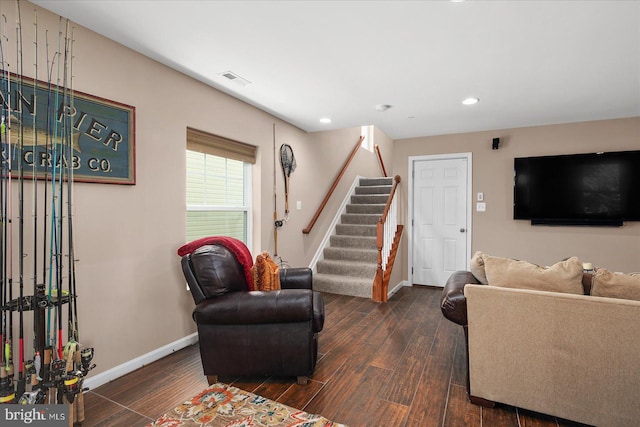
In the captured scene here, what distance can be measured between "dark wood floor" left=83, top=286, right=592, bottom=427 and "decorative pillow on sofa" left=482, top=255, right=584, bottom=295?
0.73 m

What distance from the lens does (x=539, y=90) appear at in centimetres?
297

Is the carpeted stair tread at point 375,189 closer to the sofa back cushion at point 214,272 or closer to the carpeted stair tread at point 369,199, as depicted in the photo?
the carpeted stair tread at point 369,199

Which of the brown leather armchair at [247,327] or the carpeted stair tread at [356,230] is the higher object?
the carpeted stair tread at [356,230]

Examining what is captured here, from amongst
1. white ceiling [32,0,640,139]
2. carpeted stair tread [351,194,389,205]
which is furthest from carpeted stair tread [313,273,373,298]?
white ceiling [32,0,640,139]

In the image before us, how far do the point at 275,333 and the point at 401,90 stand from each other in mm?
2361

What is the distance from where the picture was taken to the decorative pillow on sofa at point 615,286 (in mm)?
1634

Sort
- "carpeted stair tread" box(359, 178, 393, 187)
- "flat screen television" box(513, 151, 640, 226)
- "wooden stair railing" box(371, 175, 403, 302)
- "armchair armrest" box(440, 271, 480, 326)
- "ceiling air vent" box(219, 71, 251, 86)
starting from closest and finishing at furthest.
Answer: "armchair armrest" box(440, 271, 480, 326) → "ceiling air vent" box(219, 71, 251, 86) → "flat screen television" box(513, 151, 640, 226) → "wooden stair railing" box(371, 175, 403, 302) → "carpeted stair tread" box(359, 178, 393, 187)

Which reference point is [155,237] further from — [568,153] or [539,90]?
[568,153]

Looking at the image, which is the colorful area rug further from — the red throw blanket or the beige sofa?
the beige sofa

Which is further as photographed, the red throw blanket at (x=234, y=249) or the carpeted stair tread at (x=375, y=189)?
the carpeted stair tread at (x=375, y=189)

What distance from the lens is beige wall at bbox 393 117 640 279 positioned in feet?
12.7

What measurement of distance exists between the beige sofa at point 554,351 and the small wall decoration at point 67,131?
2.39m

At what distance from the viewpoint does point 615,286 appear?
167cm

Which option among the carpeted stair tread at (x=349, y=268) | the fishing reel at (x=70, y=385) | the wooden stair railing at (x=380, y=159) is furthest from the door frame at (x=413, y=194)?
the fishing reel at (x=70, y=385)
